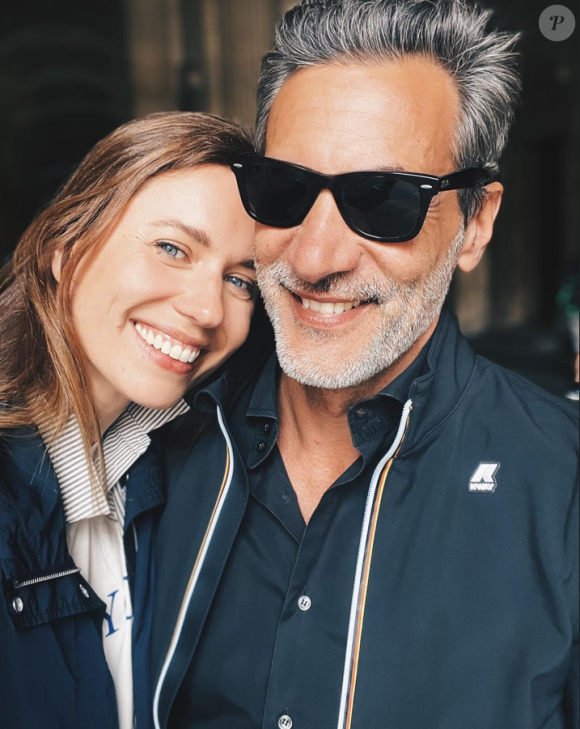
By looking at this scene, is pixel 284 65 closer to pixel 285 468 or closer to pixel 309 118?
pixel 309 118

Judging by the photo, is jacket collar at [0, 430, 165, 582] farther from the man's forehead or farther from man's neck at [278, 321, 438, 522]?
the man's forehead

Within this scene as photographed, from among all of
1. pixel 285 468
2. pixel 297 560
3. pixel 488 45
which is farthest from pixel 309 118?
pixel 297 560

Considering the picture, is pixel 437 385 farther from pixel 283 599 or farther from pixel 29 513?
pixel 29 513

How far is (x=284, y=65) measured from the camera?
181 centimetres

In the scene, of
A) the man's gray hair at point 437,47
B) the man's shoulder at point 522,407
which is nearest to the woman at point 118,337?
the man's gray hair at point 437,47

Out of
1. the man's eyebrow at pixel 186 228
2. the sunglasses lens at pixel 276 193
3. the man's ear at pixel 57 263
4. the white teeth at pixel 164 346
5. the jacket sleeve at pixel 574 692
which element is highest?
the sunglasses lens at pixel 276 193

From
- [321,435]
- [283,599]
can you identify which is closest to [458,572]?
[283,599]

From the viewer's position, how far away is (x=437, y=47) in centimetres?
170

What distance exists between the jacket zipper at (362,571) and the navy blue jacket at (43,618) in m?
0.60

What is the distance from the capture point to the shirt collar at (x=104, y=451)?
70.8 inches

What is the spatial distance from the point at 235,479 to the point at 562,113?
1032cm

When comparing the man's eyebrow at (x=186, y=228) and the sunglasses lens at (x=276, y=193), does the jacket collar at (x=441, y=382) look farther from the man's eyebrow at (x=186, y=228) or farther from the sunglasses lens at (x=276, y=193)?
the man's eyebrow at (x=186, y=228)

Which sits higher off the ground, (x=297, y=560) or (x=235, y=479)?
(x=235, y=479)

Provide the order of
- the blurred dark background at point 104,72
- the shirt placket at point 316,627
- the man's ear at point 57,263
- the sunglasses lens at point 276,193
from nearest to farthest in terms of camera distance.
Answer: the shirt placket at point 316,627
the sunglasses lens at point 276,193
the man's ear at point 57,263
the blurred dark background at point 104,72
